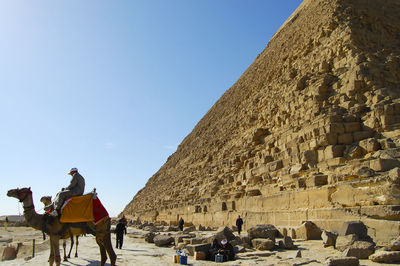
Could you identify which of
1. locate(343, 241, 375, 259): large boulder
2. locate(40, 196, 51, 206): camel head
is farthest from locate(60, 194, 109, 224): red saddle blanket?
locate(343, 241, 375, 259): large boulder

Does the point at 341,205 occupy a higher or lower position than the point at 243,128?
lower

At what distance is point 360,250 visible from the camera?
5820 millimetres

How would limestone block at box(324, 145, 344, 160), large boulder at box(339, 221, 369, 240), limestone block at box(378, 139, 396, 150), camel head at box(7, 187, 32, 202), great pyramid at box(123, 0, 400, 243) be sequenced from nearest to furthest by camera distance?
camel head at box(7, 187, 32, 202) < large boulder at box(339, 221, 369, 240) < great pyramid at box(123, 0, 400, 243) < limestone block at box(378, 139, 396, 150) < limestone block at box(324, 145, 344, 160)

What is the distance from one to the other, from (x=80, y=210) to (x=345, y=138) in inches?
283

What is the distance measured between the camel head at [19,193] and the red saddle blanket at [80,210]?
0.66 metres

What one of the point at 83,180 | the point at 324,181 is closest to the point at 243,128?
the point at 324,181

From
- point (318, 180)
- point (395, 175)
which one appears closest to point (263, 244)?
point (318, 180)

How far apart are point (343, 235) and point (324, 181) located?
2.40m

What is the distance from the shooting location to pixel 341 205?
8.01 m

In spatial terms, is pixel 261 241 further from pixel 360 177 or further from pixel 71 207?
pixel 71 207

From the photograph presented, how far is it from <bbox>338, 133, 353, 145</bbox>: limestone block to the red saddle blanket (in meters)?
6.80

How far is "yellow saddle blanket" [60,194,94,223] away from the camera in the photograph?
566cm

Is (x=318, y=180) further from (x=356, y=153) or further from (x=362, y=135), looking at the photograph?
(x=362, y=135)

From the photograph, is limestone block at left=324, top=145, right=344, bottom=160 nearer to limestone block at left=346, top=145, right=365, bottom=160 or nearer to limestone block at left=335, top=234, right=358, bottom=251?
limestone block at left=346, top=145, right=365, bottom=160
